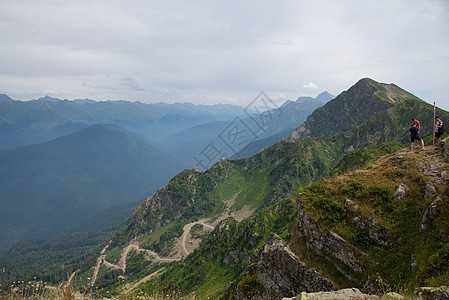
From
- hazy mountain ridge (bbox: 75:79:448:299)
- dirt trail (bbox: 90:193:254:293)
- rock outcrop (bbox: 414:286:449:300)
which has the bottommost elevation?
dirt trail (bbox: 90:193:254:293)

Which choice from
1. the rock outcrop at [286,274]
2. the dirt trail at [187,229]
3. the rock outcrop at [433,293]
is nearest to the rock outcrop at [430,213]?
the rock outcrop at [286,274]

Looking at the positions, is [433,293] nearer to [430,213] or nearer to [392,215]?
[430,213]

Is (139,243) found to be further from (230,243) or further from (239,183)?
(230,243)

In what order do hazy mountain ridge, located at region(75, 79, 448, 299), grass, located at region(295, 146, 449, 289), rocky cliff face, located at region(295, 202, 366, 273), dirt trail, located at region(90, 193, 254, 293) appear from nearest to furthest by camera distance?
grass, located at region(295, 146, 449, 289) < rocky cliff face, located at region(295, 202, 366, 273) < dirt trail, located at region(90, 193, 254, 293) < hazy mountain ridge, located at region(75, 79, 448, 299)

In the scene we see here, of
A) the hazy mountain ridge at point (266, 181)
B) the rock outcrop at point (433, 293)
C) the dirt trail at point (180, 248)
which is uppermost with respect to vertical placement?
the rock outcrop at point (433, 293)

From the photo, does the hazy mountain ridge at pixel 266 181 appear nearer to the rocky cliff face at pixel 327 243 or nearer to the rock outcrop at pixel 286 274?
the rock outcrop at pixel 286 274

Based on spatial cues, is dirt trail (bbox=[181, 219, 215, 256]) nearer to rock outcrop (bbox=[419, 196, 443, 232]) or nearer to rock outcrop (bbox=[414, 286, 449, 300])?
rock outcrop (bbox=[419, 196, 443, 232])

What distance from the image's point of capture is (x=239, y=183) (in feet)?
636

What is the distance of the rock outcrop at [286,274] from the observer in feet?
Result: 79.2

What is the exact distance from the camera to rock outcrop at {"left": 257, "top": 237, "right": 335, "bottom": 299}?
24141 millimetres

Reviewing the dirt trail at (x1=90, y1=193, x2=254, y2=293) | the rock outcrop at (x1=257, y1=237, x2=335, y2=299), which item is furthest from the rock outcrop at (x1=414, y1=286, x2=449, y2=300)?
the dirt trail at (x1=90, y1=193, x2=254, y2=293)

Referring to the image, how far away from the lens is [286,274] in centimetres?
2767

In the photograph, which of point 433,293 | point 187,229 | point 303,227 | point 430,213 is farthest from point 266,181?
point 433,293

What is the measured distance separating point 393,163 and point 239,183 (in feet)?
552
